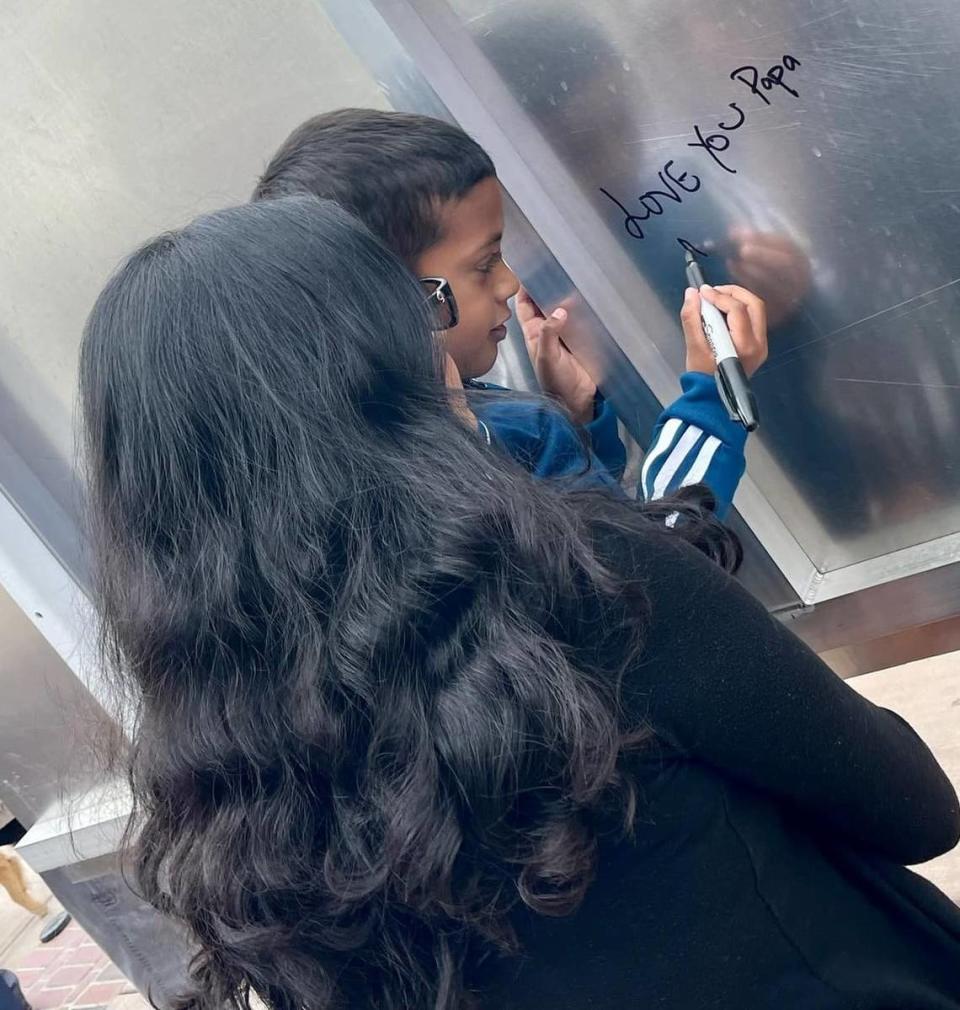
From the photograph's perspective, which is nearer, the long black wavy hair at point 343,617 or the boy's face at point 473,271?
the long black wavy hair at point 343,617

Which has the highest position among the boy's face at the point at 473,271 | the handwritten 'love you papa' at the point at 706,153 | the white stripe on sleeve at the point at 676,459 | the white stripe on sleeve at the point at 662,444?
the boy's face at the point at 473,271

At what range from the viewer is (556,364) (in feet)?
6.39

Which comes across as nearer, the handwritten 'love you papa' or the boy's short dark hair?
the boy's short dark hair

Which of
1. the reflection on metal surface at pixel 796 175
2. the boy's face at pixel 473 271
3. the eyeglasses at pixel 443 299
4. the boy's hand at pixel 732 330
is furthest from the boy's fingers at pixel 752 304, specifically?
the eyeglasses at pixel 443 299

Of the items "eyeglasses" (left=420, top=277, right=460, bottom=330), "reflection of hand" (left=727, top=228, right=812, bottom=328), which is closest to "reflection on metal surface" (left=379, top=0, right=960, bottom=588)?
"reflection of hand" (left=727, top=228, right=812, bottom=328)

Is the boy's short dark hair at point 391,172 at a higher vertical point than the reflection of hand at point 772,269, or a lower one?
higher

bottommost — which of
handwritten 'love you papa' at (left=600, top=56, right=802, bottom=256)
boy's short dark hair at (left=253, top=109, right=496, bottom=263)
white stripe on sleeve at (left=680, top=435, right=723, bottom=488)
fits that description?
white stripe on sleeve at (left=680, top=435, right=723, bottom=488)

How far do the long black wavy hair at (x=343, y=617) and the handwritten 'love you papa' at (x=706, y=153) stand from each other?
96 cm

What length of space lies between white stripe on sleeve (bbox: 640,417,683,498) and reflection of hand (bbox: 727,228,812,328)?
1.40 feet

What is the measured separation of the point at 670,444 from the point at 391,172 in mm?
532

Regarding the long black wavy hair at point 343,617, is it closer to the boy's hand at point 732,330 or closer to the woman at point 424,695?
the woman at point 424,695

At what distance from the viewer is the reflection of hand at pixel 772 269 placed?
1.83 m

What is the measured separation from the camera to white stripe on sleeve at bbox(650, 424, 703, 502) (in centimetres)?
152

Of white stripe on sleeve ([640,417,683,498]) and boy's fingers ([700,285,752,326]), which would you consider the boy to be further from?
boy's fingers ([700,285,752,326])
